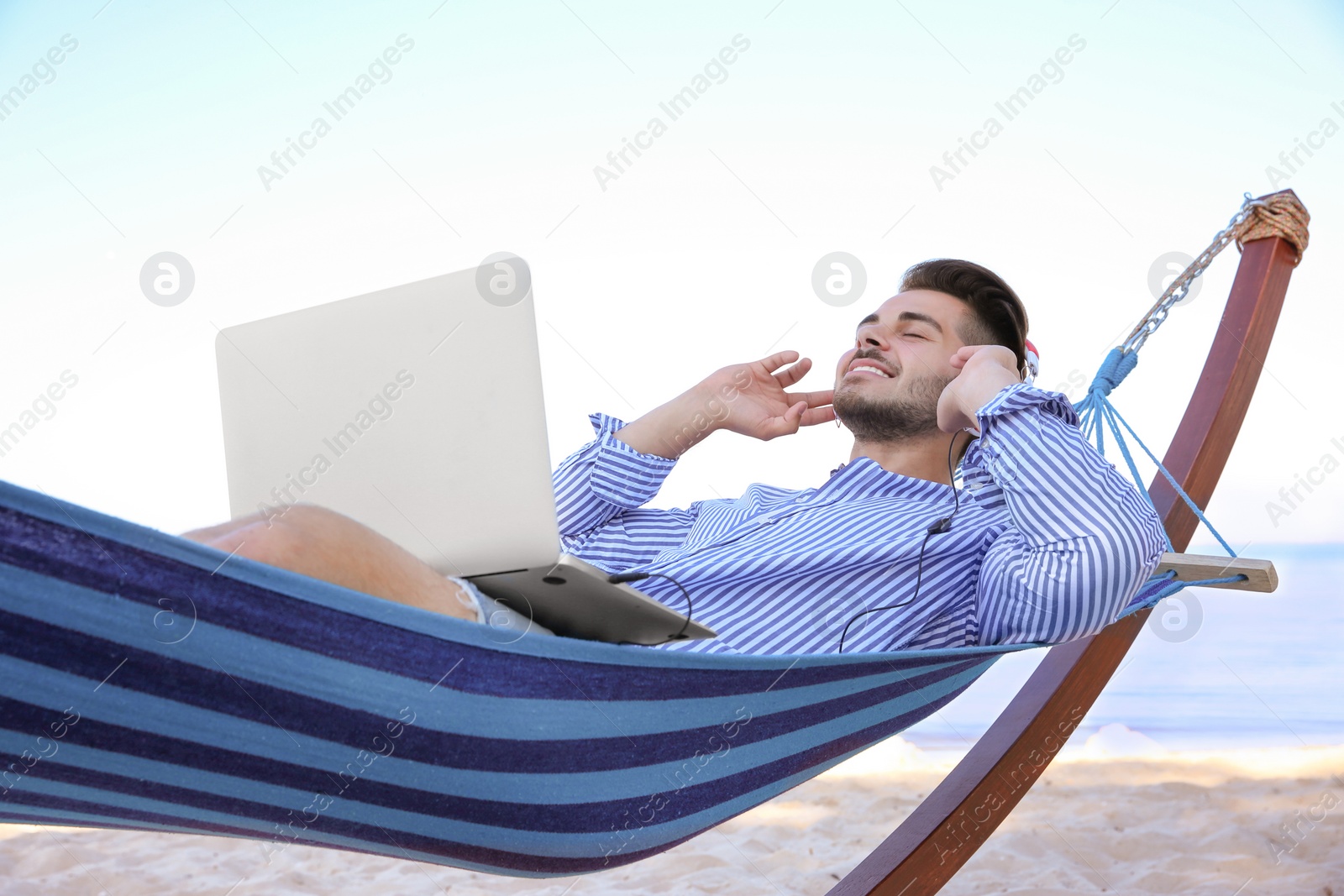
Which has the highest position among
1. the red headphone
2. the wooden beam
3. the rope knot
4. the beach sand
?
the rope knot

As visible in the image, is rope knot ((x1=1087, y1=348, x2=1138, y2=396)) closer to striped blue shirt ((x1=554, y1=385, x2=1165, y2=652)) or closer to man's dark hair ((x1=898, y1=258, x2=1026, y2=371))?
man's dark hair ((x1=898, y1=258, x2=1026, y2=371))

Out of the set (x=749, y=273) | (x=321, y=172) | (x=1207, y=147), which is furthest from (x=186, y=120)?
(x=1207, y=147)

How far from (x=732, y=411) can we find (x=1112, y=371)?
0.78 meters

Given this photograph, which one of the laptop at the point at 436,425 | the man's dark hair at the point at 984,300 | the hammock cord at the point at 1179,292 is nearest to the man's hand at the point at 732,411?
the man's dark hair at the point at 984,300

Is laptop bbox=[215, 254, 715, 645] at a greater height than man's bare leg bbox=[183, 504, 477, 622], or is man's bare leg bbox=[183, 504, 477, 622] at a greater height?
laptop bbox=[215, 254, 715, 645]

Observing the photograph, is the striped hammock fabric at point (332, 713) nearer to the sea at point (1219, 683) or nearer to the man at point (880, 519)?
the man at point (880, 519)

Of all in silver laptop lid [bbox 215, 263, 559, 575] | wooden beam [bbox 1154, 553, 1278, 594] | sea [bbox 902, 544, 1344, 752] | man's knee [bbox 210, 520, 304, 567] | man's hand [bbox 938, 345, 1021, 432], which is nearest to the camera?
man's knee [bbox 210, 520, 304, 567]

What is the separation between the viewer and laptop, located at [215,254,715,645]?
35.1 inches

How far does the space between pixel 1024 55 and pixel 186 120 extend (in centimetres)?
512

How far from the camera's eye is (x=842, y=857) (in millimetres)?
2652

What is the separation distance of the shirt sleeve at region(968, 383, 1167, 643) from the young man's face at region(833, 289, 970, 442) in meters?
0.39

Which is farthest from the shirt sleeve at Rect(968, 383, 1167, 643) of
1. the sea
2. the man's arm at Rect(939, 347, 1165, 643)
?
the sea

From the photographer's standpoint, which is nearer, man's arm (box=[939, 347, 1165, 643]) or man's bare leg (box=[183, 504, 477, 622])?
man's bare leg (box=[183, 504, 477, 622])

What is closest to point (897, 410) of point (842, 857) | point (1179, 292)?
point (1179, 292)
